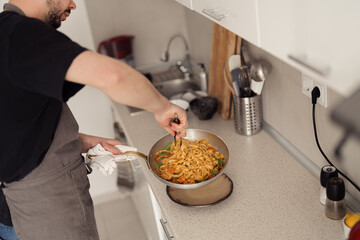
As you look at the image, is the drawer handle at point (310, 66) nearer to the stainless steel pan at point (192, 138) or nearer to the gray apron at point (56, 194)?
the stainless steel pan at point (192, 138)

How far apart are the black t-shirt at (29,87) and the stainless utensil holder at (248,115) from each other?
82cm

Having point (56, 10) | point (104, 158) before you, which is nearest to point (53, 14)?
point (56, 10)

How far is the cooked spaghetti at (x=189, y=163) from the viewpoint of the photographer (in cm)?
162

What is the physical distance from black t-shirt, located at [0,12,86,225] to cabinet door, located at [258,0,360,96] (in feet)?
1.64

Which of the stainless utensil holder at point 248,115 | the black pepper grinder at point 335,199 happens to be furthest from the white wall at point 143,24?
the black pepper grinder at point 335,199

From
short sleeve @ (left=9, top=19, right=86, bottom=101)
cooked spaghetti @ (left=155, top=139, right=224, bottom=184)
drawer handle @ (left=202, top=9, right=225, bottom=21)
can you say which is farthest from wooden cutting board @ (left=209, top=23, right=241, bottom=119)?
short sleeve @ (left=9, top=19, right=86, bottom=101)

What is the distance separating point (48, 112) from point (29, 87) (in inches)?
13.0

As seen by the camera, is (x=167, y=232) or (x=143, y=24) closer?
(x=167, y=232)

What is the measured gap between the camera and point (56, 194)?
166 cm

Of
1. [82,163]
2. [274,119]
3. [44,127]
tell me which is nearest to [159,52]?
[274,119]

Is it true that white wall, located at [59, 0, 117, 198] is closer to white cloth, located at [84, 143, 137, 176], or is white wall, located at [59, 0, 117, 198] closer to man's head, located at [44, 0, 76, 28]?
white cloth, located at [84, 143, 137, 176]

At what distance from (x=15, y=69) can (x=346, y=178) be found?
110 cm

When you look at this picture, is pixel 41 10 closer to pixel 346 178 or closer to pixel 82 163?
pixel 82 163

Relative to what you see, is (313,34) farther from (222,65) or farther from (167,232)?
(222,65)
